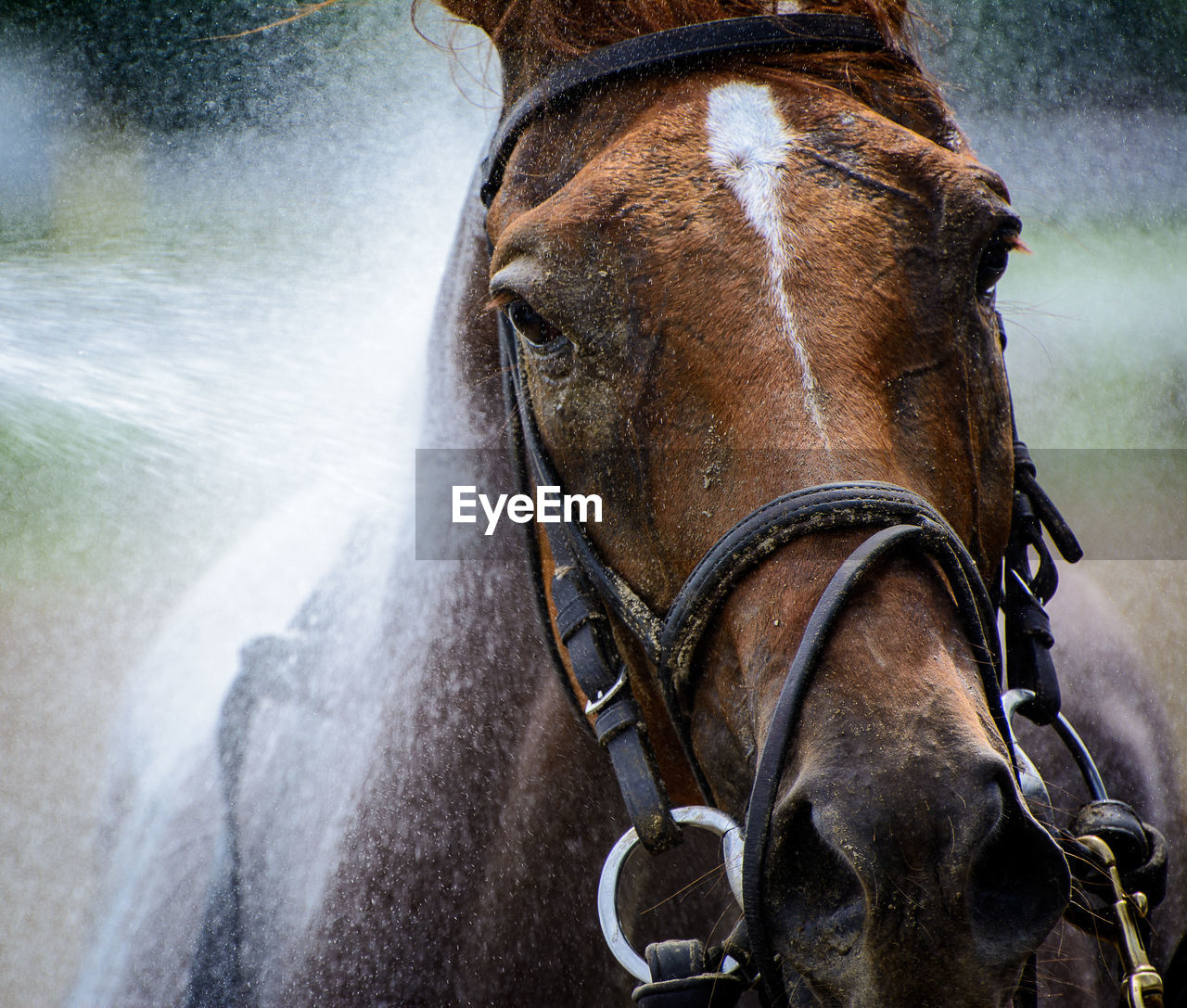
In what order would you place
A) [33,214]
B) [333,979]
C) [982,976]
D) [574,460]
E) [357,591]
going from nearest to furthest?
[982,976]
[574,460]
[333,979]
[357,591]
[33,214]

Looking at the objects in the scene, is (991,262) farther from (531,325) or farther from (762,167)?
(531,325)

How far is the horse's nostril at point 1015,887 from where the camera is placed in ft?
2.81

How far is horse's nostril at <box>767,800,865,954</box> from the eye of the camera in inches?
35.0

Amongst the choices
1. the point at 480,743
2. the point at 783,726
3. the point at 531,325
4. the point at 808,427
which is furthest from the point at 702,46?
the point at 480,743

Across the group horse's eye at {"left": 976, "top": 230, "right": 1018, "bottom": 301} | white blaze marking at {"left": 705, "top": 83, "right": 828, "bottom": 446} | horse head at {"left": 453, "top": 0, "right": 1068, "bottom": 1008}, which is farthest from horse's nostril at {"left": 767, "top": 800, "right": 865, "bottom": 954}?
horse's eye at {"left": 976, "top": 230, "right": 1018, "bottom": 301}

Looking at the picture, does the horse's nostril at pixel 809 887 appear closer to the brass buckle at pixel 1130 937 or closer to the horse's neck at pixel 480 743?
the brass buckle at pixel 1130 937

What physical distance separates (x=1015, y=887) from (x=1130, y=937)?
53 centimetres

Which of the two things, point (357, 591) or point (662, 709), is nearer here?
point (662, 709)

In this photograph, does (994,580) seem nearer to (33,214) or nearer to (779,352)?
(779,352)

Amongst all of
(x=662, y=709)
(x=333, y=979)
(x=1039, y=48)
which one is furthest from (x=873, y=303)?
(x=1039, y=48)

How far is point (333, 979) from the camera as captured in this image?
1.65 metres

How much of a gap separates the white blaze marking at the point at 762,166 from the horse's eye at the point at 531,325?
0.32 m

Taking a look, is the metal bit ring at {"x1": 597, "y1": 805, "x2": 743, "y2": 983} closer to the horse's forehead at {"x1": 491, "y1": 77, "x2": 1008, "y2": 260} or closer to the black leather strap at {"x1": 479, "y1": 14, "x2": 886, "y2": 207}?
the horse's forehead at {"x1": 491, "y1": 77, "x2": 1008, "y2": 260}

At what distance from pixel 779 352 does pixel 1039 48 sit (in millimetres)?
3052
